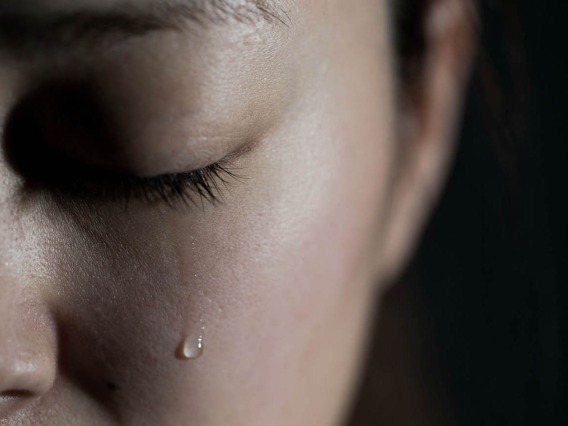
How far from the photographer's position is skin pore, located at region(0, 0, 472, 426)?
48cm

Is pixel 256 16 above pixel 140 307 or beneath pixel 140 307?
above

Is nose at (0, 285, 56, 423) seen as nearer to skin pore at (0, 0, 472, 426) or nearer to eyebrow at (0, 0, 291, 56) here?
skin pore at (0, 0, 472, 426)

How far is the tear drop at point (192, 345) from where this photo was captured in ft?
1.81

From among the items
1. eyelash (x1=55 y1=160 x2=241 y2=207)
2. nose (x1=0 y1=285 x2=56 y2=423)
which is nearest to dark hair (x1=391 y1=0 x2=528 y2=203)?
eyelash (x1=55 y1=160 x2=241 y2=207)

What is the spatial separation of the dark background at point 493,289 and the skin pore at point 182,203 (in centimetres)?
40

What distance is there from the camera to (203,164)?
52 cm

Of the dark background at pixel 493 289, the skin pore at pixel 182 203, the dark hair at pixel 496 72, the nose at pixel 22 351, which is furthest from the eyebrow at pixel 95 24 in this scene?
the dark background at pixel 493 289

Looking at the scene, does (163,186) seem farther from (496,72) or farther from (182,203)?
(496,72)

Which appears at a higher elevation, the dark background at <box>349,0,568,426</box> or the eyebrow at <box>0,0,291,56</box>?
the eyebrow at <box>0,0,291,56</box>

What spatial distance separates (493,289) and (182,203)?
0.83m

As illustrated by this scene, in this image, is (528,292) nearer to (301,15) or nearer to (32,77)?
(301,15)

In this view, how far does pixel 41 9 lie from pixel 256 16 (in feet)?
0.41

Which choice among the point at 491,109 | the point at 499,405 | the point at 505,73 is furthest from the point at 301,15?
the point at 499,405

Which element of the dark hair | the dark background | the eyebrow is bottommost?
the dark background
